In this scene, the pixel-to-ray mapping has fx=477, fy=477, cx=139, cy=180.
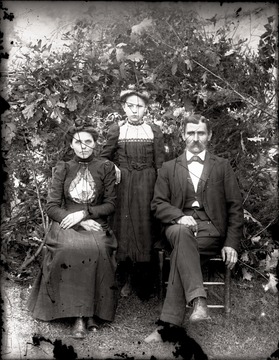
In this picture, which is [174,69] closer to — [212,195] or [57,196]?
[212,195]

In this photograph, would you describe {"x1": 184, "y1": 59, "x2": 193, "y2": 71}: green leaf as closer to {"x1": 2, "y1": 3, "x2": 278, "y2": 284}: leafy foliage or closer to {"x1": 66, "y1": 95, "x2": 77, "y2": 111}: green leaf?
{"x1": 2, "y1": 3, "x2": 278, "y2": 284}: leafy foliage

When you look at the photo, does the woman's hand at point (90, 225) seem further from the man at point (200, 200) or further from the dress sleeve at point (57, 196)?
the man at point (200, 200)

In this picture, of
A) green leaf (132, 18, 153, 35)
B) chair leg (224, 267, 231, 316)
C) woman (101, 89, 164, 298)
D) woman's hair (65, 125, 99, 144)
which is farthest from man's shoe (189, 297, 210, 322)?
green leaf (132, 18, 153, 35)

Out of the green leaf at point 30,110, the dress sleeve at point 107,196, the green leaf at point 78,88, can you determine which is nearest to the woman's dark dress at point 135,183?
the dress sleeve at point 107,196

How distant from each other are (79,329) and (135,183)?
1.49 metres

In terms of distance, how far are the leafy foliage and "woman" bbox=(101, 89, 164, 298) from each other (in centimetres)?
27

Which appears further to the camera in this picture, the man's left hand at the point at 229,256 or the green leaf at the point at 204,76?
the green leaf at the point at 204,76

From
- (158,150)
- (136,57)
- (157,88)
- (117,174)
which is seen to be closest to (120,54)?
(136,57)

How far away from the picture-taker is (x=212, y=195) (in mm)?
4352

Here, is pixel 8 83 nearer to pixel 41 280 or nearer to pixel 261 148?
pixel 41 280

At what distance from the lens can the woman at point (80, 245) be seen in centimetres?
409

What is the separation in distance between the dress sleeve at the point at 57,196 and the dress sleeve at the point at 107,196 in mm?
250

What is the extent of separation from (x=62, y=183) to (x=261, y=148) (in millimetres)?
1990

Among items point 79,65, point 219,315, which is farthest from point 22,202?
point 219,315
